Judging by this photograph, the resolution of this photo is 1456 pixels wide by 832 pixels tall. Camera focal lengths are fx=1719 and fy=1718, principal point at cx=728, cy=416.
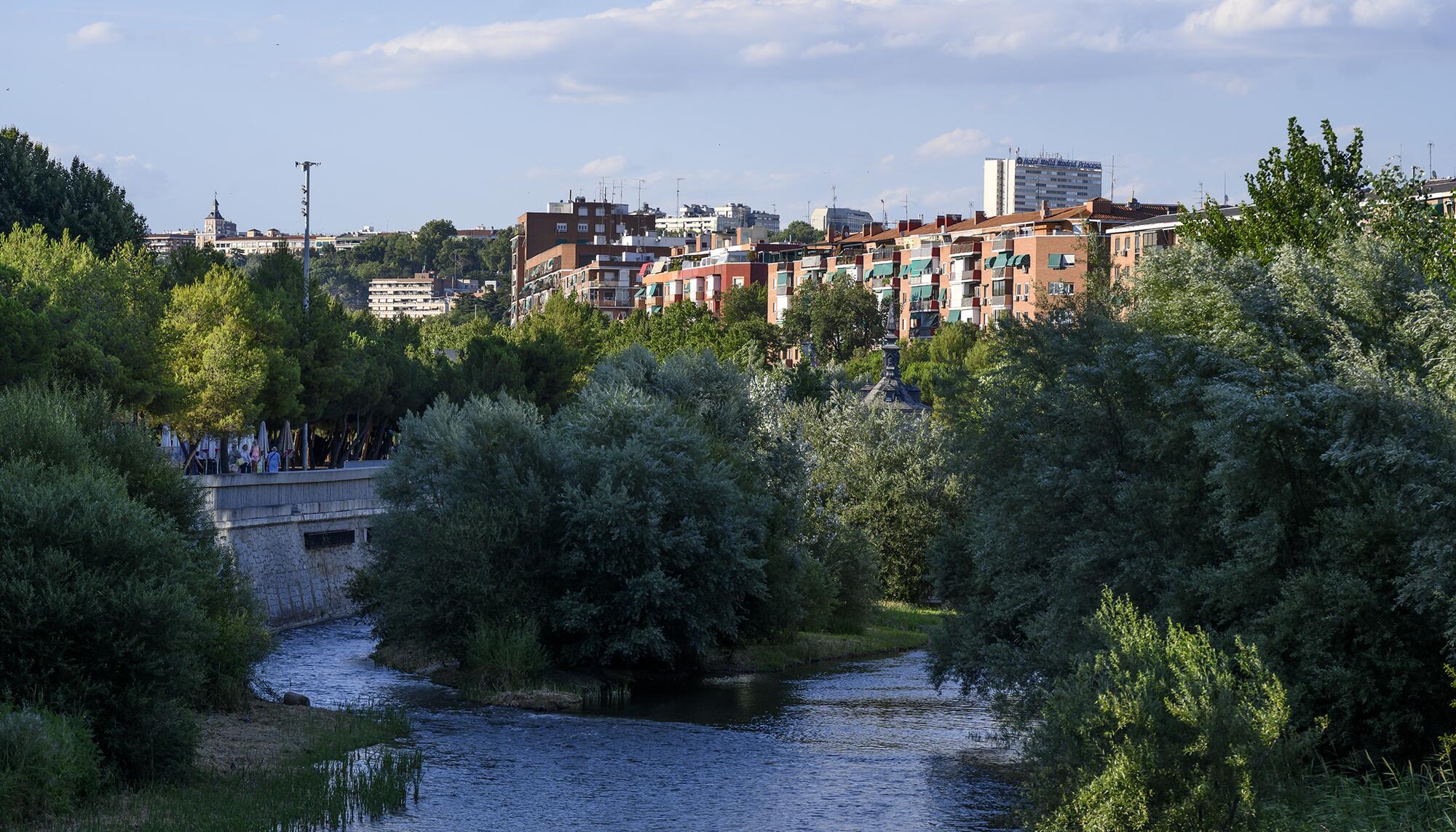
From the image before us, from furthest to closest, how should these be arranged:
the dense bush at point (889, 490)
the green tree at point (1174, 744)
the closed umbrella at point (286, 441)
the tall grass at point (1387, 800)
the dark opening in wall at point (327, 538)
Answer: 1. the closed umbrella at point (286, 441)
2. the dense bush at point (889, 490)
3. the dark opening in wall at point (327, 538)
4. the tall grass at point (1387, 800)
5. the green tree at point (1174, 744)

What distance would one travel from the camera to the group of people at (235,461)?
66.6m

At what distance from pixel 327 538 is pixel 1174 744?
41218 mm

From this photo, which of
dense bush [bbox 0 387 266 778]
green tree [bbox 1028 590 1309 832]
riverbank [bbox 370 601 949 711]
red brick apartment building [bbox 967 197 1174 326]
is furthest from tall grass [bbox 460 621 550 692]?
red brick apartment building [bbox 967 197 1174 326]

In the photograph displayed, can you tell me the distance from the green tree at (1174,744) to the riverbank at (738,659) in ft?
56.6

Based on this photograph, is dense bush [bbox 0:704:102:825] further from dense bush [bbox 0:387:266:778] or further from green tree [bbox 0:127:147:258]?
green tree [bbox 0:127:147:258]

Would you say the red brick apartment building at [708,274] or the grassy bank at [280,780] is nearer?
the grassy bank at [280,780]

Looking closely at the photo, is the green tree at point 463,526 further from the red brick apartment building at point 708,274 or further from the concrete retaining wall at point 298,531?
the red brick apartment building at point 708,274

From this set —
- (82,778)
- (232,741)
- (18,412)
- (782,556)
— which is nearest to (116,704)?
(82,778)

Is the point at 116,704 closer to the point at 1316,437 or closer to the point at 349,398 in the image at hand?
the point at 1316,437

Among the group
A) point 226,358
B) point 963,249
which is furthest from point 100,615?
point 963,249

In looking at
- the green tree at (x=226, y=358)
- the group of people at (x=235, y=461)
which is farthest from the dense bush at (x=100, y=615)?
the group of people at (x=235, y=461)

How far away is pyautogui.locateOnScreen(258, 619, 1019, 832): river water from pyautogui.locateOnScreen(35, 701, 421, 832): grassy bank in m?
0.68

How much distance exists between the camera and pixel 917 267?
14750 cm

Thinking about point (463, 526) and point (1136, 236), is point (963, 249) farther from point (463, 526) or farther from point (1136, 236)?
point (463, 526)
